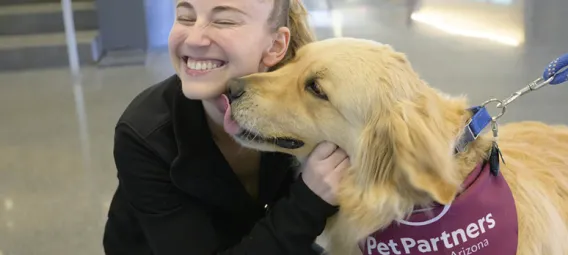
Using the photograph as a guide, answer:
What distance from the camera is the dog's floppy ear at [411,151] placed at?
3.49 feet

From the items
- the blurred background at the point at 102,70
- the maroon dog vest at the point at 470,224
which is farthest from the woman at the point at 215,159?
the blurred background at the point at 102,70

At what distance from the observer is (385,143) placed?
44.6 inches

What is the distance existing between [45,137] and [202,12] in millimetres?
2128

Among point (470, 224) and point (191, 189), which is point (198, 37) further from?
point (470, 224)

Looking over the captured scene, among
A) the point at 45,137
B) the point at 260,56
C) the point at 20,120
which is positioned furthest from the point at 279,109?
the point at 20,120

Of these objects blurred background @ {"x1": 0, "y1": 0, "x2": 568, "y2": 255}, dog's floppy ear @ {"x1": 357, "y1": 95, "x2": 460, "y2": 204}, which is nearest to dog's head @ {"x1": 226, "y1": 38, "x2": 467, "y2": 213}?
dog's floppy ear @ {"x1": 357, "y1": 95, "x2": 460, "y2": 204}

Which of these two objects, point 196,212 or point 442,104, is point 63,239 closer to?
point 196,212

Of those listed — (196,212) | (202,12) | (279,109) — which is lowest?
(196,212)

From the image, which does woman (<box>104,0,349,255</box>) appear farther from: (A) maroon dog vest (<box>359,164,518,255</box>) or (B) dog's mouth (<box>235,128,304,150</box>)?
(A) maroon dog vest (<box>359,164,518,255</box>)

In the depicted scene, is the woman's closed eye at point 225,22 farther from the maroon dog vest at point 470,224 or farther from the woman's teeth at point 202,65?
the maroon dog vest at point 470,224

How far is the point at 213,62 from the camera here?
126 cm

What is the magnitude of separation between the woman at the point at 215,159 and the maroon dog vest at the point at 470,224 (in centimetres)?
17

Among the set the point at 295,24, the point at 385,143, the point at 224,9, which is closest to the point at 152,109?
the point at 224,9

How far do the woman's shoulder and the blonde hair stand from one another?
→ 0.72 ft
